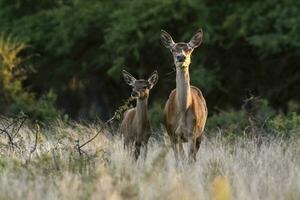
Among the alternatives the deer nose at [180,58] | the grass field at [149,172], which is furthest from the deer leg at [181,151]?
the deer nose at [180,58]

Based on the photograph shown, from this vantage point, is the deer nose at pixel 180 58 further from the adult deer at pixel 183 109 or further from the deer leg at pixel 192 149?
the deer leg at pixel 192 149

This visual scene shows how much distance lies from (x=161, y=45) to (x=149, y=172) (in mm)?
17514

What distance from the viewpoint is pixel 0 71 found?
24.9 meters

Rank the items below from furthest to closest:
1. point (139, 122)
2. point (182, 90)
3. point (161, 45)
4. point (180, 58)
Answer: point (161, 45)
point (139, 122)
point (182, 90)
point (180, 58)

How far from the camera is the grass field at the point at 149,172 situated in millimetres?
9633

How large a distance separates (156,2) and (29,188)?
17.4m

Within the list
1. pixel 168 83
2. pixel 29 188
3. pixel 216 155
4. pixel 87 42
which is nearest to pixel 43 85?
pixel 87 42

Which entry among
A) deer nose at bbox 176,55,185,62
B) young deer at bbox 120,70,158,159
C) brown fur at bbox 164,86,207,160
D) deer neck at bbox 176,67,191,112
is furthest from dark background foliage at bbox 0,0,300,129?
deer nose at bbox 176,55,185,62

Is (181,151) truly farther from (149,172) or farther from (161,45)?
(161,45)

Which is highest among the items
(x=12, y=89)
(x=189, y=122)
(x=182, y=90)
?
(x=12, y=89)

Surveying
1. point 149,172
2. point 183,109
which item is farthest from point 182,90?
point 149,172

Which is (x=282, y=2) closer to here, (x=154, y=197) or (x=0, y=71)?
(x=0, y=71)

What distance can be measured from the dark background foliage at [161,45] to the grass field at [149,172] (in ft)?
35.4

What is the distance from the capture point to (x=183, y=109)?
13.4m
